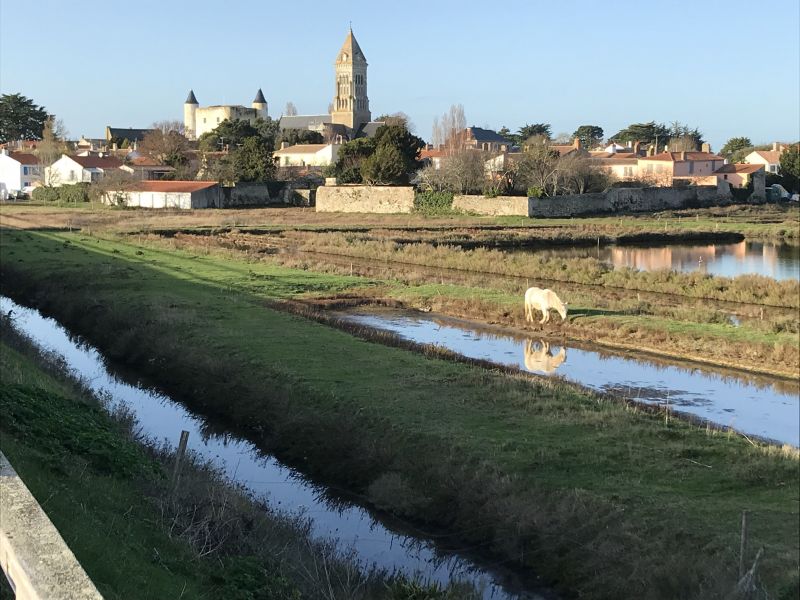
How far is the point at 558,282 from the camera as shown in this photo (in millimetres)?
35656

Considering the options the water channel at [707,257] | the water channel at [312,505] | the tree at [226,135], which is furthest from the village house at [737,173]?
the water channel at [312,505]

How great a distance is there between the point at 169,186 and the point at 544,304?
182 feet

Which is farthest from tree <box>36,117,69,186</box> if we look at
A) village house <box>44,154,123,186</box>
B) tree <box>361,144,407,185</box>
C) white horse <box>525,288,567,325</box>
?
white horse <box>525,288,567,325</box>

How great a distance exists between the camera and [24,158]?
330 feet

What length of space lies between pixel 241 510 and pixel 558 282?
2598 cm

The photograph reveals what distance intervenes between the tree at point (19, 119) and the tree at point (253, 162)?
178 feet

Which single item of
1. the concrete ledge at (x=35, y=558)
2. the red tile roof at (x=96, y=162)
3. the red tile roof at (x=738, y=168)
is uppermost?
the red tile roof at (x=96, y=162)

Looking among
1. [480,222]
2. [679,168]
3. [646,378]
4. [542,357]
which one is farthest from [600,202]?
[646,378]

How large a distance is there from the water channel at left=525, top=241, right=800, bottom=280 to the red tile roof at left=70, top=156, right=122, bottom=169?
57.6 metres

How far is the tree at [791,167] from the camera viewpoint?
285ft

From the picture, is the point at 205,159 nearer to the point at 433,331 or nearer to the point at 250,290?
the point at 250,290

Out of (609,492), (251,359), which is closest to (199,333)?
(251,359)

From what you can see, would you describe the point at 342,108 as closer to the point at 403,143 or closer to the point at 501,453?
the point at 403,143

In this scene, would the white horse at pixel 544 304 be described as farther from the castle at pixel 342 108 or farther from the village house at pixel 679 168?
the castle at pixel 342 108
